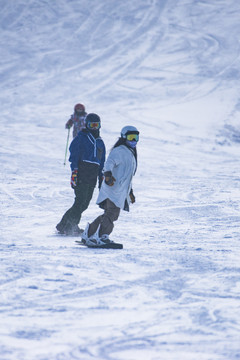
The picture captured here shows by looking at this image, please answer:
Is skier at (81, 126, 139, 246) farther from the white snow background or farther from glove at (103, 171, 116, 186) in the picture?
the white snow background

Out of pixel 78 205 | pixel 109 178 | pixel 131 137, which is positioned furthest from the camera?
pixel 78 205

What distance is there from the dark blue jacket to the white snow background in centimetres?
78

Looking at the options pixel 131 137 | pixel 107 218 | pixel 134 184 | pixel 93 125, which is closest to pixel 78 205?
pixel 107 218

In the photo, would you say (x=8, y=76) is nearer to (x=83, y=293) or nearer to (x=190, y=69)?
(x=190, y=69)

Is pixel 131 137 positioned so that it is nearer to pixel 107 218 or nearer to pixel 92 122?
pixel 92 122

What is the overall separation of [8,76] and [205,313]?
25.7 m

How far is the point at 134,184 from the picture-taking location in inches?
477

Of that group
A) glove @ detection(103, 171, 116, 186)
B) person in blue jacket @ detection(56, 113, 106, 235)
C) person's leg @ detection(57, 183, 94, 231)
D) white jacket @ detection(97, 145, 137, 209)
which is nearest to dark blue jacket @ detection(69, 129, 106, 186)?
person in blue jacket @ detection(56, 113, 106, 235)

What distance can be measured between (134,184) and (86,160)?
5667 millimetres

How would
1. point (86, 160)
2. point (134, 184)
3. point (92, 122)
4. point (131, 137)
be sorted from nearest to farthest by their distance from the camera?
1. point (131, 137)
2. point (92, 122)
3. point (86, 160)
4. point (134, 184)

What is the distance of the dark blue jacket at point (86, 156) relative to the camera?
6.45m

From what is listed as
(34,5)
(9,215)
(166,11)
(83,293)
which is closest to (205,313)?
(83,293)

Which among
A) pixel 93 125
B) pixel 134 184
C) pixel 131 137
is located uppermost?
pixel 93 125

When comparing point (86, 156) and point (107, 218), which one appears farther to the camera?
point (86, 156)
